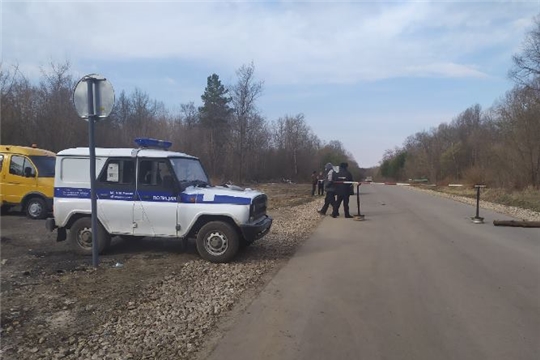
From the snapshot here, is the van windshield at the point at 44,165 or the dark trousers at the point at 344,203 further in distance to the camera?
the dark trousers at the point at 344,203

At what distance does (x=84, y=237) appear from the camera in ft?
29.7

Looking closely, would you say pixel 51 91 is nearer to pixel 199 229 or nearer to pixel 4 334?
pixel 199 229

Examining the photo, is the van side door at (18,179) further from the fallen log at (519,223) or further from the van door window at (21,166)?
the fallen log at (519,223)

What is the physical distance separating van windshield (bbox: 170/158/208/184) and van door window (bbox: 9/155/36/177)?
8288 mm

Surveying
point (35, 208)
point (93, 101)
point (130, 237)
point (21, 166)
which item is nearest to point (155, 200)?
point (130, 237)

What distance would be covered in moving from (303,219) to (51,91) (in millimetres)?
29678

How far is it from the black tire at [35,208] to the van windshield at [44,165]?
2.88 ft

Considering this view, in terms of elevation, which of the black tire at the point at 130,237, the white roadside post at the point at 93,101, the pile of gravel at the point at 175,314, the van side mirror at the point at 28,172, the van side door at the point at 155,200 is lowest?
the pile of gravel at the point at 175,314

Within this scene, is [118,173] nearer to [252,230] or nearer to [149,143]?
[149,143]

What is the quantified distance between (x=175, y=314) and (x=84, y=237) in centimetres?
431

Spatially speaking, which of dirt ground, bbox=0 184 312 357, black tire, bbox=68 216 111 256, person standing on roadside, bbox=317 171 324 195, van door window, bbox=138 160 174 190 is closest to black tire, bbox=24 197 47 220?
dirt ground, bbox=0 184 312 357

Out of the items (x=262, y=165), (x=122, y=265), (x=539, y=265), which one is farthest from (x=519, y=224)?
(x=262, y=165)

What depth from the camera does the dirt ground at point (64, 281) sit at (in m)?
5.14

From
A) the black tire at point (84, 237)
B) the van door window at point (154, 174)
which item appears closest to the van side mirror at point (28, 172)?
the black tire at point (84, 237)
